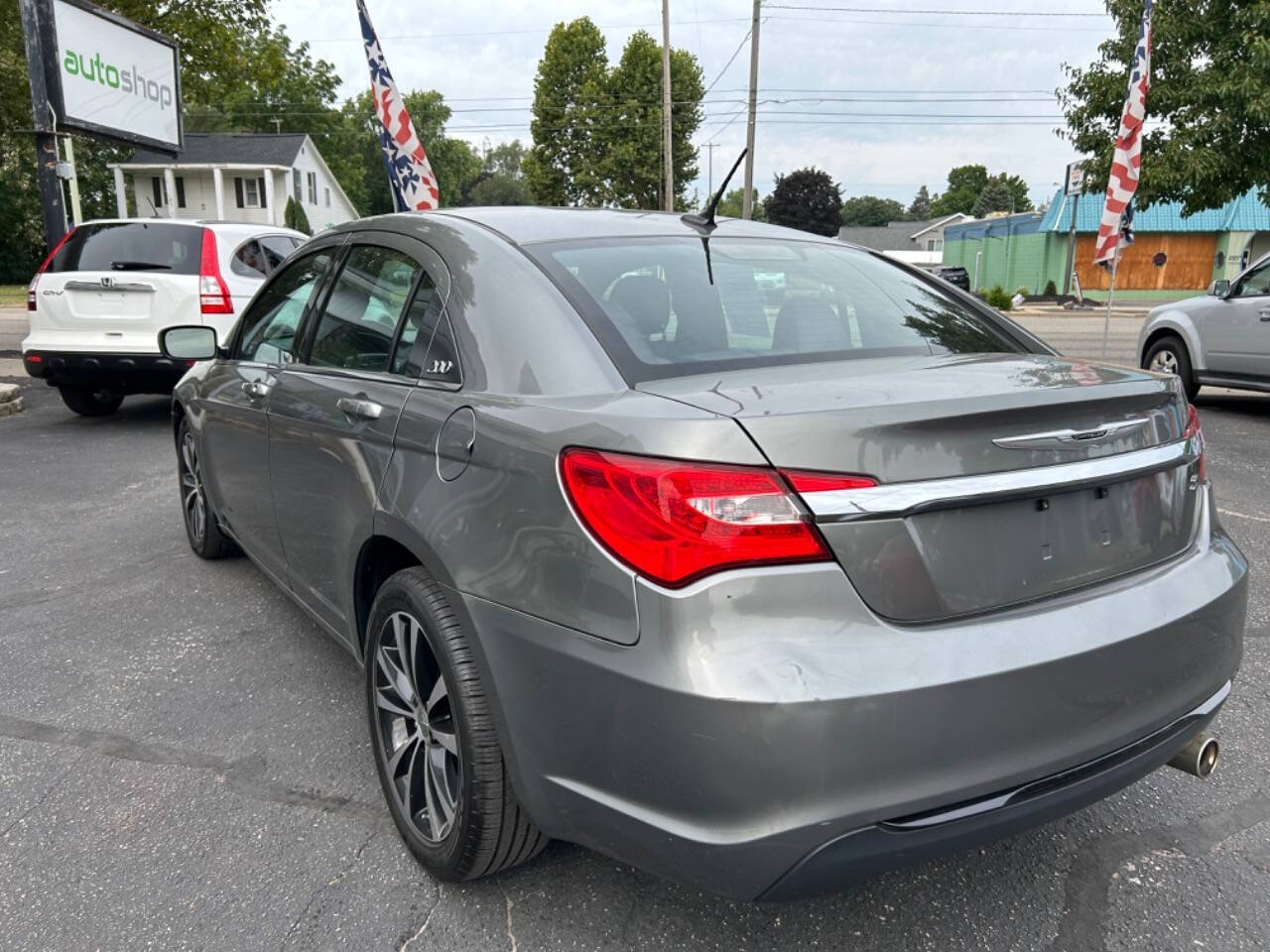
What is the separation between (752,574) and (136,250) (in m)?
8.06

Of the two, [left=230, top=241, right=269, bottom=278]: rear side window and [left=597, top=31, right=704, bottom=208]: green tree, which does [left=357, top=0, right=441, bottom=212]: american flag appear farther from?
[left=597, top=31, right=704, bottom=208]: green tree

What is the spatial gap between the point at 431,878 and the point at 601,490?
119 centimetres

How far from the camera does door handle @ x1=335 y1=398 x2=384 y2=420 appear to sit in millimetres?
2566

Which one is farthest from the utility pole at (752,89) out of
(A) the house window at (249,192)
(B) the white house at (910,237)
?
(B) the white house at (910,237)

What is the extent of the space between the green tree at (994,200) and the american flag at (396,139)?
109568 millimetres

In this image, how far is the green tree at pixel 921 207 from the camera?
501ft

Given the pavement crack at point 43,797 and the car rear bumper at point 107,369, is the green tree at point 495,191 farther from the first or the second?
the pavement crack at point 43,797

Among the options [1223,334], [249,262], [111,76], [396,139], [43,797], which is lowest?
[43,797]

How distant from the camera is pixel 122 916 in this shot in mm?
2273

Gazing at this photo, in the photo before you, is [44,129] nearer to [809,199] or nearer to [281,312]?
[281,312]

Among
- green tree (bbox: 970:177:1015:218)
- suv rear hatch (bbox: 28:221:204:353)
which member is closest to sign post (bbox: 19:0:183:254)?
suv rear hatch (bbox: 28:221:204:353)

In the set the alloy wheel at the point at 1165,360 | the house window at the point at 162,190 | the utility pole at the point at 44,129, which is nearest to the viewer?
the alloy wheel at the point at 1165,360

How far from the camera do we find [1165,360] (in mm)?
9805

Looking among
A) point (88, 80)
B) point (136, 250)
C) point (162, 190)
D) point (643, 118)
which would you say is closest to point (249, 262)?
point (136, 250)
